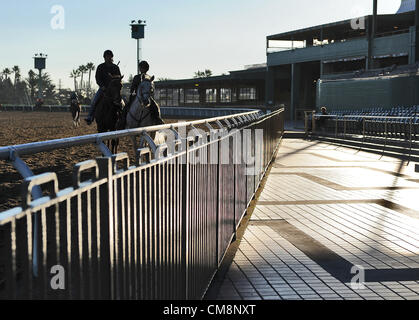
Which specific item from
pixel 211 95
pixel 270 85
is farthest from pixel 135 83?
pixel 211 95

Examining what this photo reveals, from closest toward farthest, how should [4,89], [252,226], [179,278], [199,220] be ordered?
1. [179,278]
2. [199,220]
3. [252,226]
4. [4,89]

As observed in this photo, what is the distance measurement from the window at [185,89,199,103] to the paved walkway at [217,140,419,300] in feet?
227

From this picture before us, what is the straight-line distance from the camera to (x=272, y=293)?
5.33 meters

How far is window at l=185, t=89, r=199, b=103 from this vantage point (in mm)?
82375

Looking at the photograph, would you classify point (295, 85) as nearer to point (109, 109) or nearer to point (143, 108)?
point (109, 109)

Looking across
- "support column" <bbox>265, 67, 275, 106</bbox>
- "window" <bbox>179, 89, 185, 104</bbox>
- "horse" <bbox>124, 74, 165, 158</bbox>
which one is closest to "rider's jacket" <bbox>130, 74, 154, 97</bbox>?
"horse" <bbox>124, 74, 165, 158</bbox>

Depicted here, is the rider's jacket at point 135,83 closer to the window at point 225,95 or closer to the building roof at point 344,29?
the building roof at point 344,29

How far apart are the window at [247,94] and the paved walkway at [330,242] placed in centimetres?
5955

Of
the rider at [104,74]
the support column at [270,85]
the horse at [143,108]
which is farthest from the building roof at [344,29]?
the horse at [143,108]

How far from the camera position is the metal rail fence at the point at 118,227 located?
5.51 ft

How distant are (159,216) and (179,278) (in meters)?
0.76
